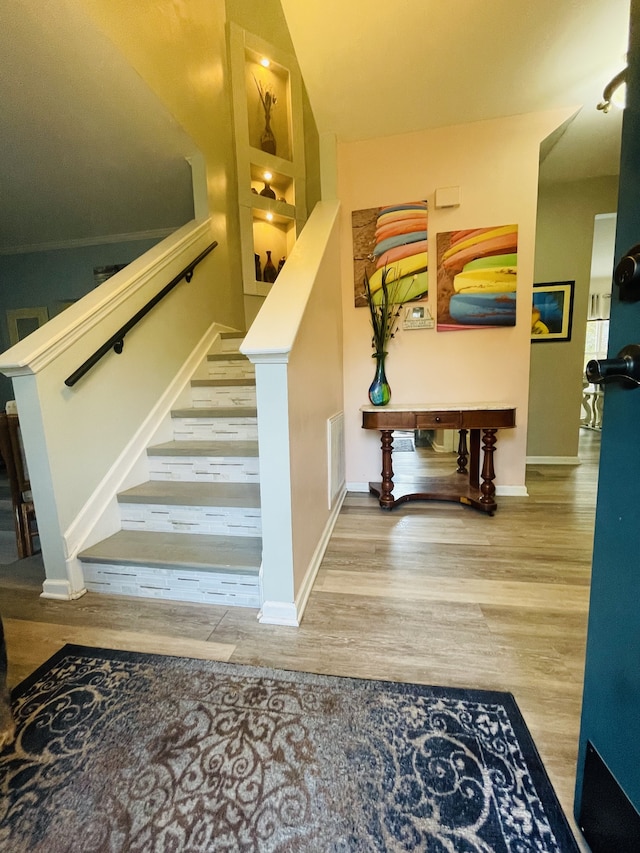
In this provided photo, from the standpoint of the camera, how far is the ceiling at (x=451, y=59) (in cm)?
181

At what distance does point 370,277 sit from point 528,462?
8.61 ft

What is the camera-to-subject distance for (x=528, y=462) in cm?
392

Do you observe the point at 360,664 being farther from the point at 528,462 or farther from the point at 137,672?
the point at 528,462

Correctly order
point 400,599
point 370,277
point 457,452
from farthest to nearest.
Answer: point 457,452 < point 370,277 < point 400,599

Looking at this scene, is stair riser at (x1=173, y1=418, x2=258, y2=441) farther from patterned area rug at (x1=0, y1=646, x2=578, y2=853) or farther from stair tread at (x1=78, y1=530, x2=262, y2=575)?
patterned area rug at (x1=0, y1=646, x2=578, y2=853)

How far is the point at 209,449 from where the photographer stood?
2.21 metres

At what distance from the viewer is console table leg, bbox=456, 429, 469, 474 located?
3.13 metres

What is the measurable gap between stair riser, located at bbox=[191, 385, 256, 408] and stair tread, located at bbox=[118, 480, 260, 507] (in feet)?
2.44

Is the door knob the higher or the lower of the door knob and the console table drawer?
the higher

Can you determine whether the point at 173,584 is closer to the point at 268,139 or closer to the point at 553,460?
the point at 553,460

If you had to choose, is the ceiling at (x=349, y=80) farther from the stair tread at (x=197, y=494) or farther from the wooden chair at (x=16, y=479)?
the stair tread at (x=197, y=494)

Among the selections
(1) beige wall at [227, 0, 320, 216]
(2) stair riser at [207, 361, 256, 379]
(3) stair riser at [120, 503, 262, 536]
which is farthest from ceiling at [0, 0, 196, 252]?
(3) stair riser at [120, 503, 262, 536]

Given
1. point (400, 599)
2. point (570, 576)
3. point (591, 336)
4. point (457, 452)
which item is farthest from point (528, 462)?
point (591, 336)

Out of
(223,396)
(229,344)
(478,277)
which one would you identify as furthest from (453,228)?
(223,396)
